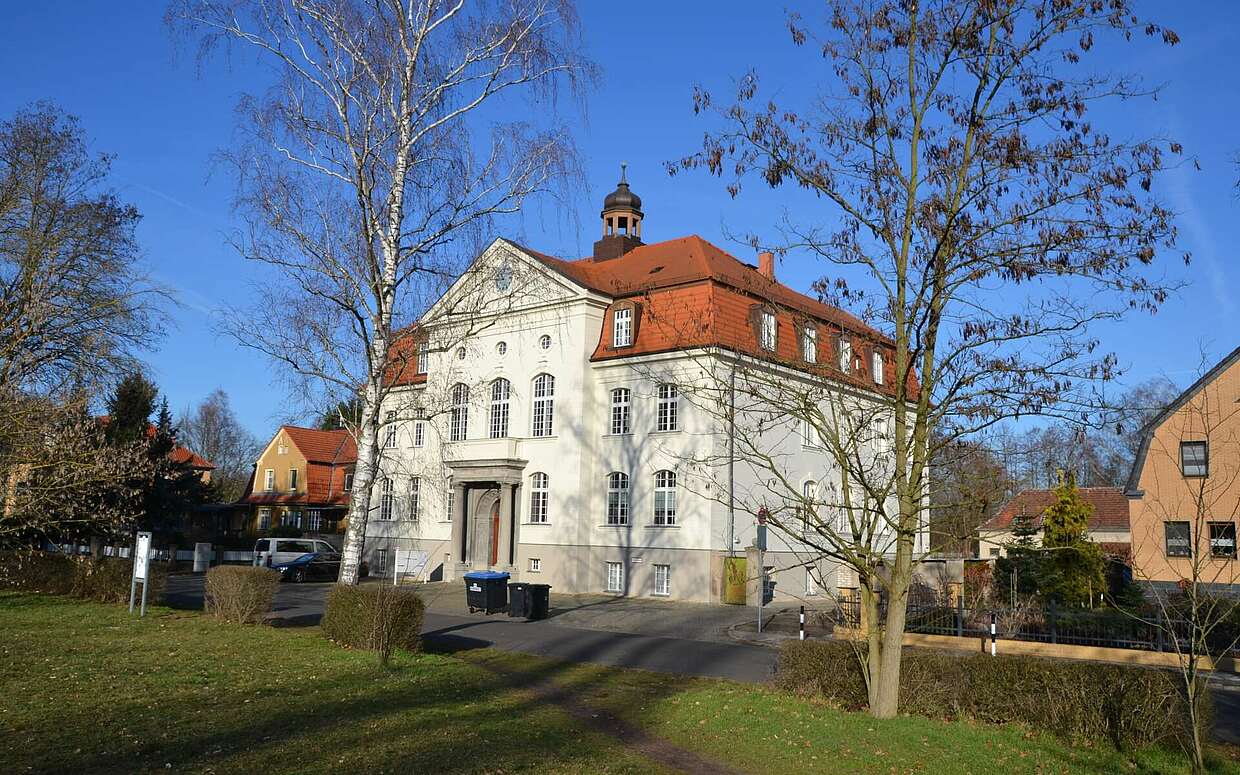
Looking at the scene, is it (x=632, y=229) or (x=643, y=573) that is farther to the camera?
(x=632, y=229)

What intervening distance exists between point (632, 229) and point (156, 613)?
80.7ft

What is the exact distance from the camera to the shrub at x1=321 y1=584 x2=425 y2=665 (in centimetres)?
1476

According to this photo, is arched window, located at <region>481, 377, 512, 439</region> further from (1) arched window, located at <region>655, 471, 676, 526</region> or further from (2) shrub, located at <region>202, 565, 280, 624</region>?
(2) shrub, located at <region>202, 565, 280, 624</region>

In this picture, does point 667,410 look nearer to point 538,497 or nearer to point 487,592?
point 538,497

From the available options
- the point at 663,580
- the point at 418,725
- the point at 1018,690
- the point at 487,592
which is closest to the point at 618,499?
the point at 663,580

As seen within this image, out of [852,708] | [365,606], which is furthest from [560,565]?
[852,708]

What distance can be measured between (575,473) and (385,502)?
11.8 meters

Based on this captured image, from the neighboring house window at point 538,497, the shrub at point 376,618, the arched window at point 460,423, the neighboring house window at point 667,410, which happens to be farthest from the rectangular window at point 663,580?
the shrub at point 376,618

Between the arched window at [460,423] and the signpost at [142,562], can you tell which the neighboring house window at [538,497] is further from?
the signpost at [142,562]

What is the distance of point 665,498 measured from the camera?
30141 mm

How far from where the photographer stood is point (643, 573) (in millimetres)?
30250

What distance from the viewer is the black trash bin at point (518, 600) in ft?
77.4

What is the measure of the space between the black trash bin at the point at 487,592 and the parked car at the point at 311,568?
41.1 ft

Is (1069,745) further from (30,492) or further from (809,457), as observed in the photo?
(809,457)
